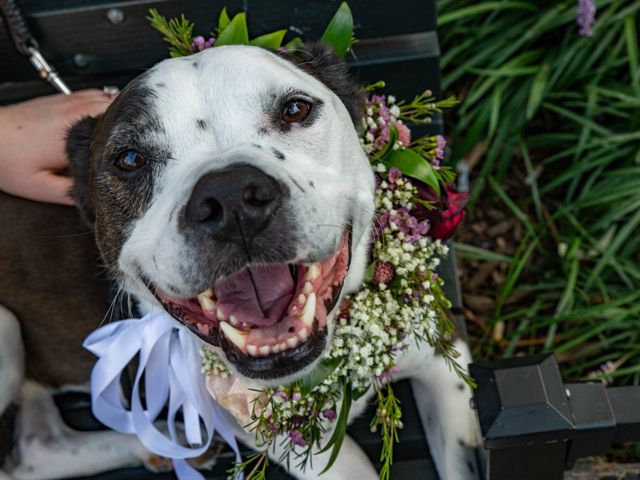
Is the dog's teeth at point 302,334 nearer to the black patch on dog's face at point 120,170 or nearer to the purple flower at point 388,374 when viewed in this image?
the purple flower at point 388,374

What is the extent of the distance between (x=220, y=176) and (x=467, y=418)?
1.56m

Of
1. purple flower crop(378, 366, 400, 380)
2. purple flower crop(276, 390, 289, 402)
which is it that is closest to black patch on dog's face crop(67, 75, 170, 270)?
purple flower crop(276, 390, 289, 402)

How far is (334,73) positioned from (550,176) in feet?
6.28

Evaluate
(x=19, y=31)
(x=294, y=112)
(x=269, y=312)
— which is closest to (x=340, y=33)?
(x=294, y=112)

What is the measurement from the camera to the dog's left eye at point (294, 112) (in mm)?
2323

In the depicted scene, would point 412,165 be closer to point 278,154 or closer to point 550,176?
point 278,154

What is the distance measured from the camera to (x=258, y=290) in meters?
2.24

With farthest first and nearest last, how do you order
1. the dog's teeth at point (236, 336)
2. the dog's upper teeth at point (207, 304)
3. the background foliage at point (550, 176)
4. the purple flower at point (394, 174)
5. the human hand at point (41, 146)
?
the background foliage at point (550, 176) → the human hand at point (41, 146) → the purple flower at point (394, 174) → the dog's upper teeth at point (207, 304) → the dog's teeth at point (236, 336)

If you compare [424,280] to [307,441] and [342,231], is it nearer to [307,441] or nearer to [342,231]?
[342,231]

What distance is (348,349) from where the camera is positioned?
2410 millimetres

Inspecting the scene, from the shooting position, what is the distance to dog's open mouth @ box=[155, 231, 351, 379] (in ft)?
6.88

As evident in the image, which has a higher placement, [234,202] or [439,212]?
[234,202]

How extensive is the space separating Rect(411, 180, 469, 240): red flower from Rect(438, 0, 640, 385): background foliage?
101 centimetres

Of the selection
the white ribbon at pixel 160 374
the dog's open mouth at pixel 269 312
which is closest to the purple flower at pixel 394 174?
the dog's open mouth at pixel 269 312
